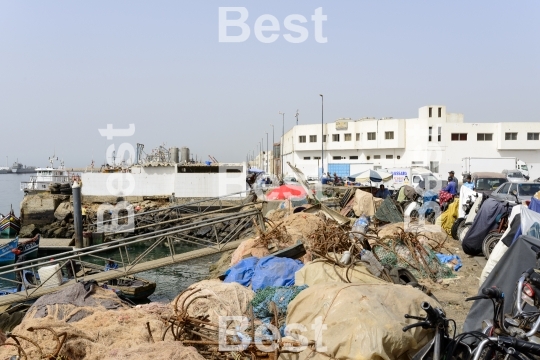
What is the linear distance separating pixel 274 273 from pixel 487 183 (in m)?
15.3

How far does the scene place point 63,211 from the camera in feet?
111

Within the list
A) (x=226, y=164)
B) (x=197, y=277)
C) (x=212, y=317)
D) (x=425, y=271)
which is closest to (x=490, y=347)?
(x=212, y=317)

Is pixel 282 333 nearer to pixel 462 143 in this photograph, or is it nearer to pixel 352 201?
pixel 352 201

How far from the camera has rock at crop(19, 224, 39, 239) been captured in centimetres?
3069

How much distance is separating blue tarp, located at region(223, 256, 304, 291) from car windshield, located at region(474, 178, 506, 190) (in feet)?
46.4

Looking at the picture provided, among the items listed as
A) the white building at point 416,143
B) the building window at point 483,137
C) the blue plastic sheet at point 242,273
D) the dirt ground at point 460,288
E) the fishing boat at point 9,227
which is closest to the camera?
the dirt ground at point 460,288

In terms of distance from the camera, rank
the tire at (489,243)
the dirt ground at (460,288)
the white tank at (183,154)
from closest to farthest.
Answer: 1. the dirt ground at (460,288)
2. the tire at (489,243)
3. the white tank at (183,154)

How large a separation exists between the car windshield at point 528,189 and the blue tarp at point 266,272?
34.2 feet

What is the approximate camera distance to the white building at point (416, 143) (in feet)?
168

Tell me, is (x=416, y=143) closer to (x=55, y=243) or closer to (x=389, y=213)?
(x=55, y=243)

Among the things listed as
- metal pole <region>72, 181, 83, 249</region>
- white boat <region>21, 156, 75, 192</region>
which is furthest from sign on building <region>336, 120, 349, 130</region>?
metal pole <region>72, 181, 83, 249</region>

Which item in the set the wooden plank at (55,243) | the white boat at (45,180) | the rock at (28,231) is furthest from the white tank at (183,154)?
the wooden plank at (55,243)

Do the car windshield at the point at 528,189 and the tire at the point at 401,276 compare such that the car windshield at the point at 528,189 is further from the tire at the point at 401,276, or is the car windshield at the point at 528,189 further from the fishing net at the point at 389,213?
the tire at the point at 401,276

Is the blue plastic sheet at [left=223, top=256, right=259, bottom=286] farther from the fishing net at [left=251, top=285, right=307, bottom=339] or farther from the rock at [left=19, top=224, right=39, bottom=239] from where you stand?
the rock at [left=19, top=224, right=39, bottom=239]
